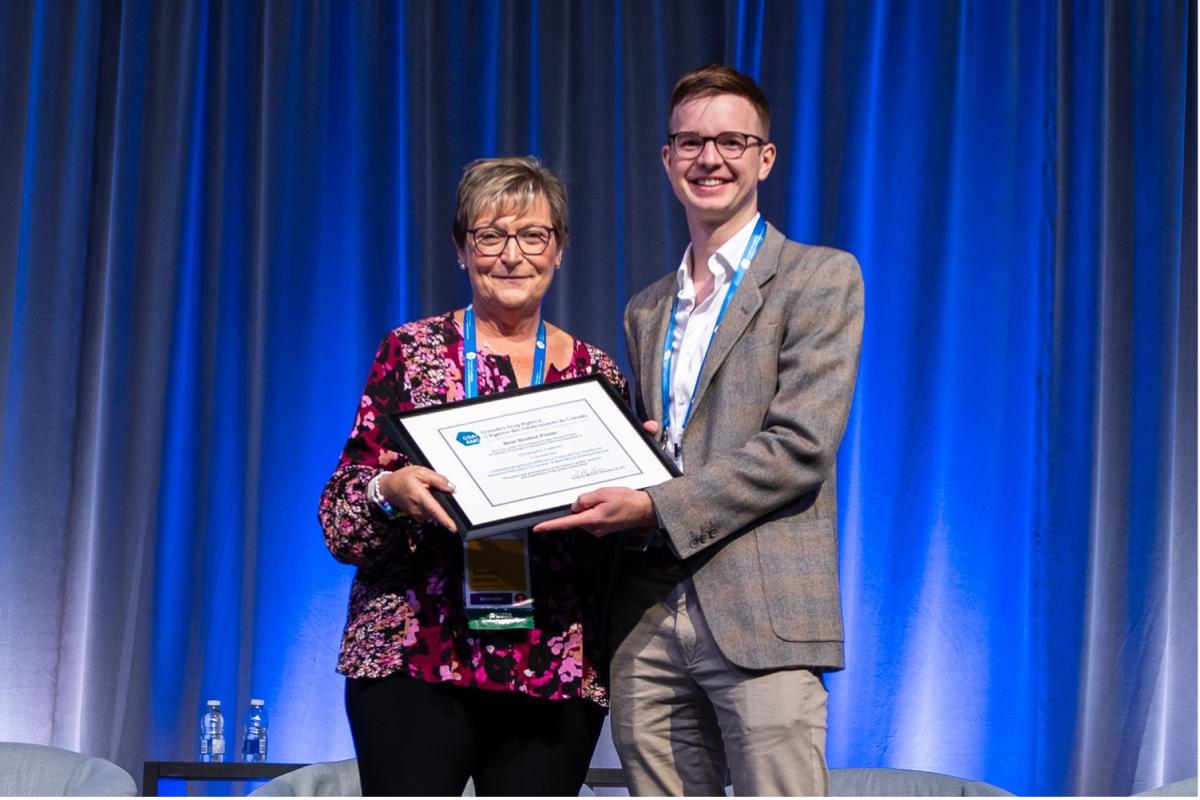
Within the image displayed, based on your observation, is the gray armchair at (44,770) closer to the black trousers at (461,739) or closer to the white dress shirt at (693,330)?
the black trousers at (461,739)

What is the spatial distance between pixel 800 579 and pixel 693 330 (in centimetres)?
48

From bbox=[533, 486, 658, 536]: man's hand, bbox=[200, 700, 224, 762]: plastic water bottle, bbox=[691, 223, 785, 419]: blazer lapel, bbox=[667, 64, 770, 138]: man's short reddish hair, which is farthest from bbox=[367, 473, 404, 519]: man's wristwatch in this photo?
bbox=[200, 700, 224, 762]: plastic water bottle

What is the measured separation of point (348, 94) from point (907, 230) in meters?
2.05

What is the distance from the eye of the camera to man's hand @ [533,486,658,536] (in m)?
1.92

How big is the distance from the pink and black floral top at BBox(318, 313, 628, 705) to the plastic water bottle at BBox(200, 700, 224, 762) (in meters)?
2.32

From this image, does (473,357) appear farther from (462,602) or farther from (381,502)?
(462,602)

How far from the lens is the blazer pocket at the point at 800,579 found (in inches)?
79.1

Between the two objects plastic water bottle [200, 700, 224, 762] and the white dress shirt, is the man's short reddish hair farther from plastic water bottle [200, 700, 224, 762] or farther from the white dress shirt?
plastic water bottle [200, 700, 224, 762]

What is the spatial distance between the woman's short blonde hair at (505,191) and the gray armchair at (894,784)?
5.63 ft

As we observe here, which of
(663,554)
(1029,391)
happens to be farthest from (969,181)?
(663,554)

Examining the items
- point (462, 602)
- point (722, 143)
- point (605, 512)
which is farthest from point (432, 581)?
point (722, 143)

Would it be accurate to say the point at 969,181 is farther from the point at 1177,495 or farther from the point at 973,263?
the point at 1177,495

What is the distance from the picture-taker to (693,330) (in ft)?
7.17

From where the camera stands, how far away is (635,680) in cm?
211
